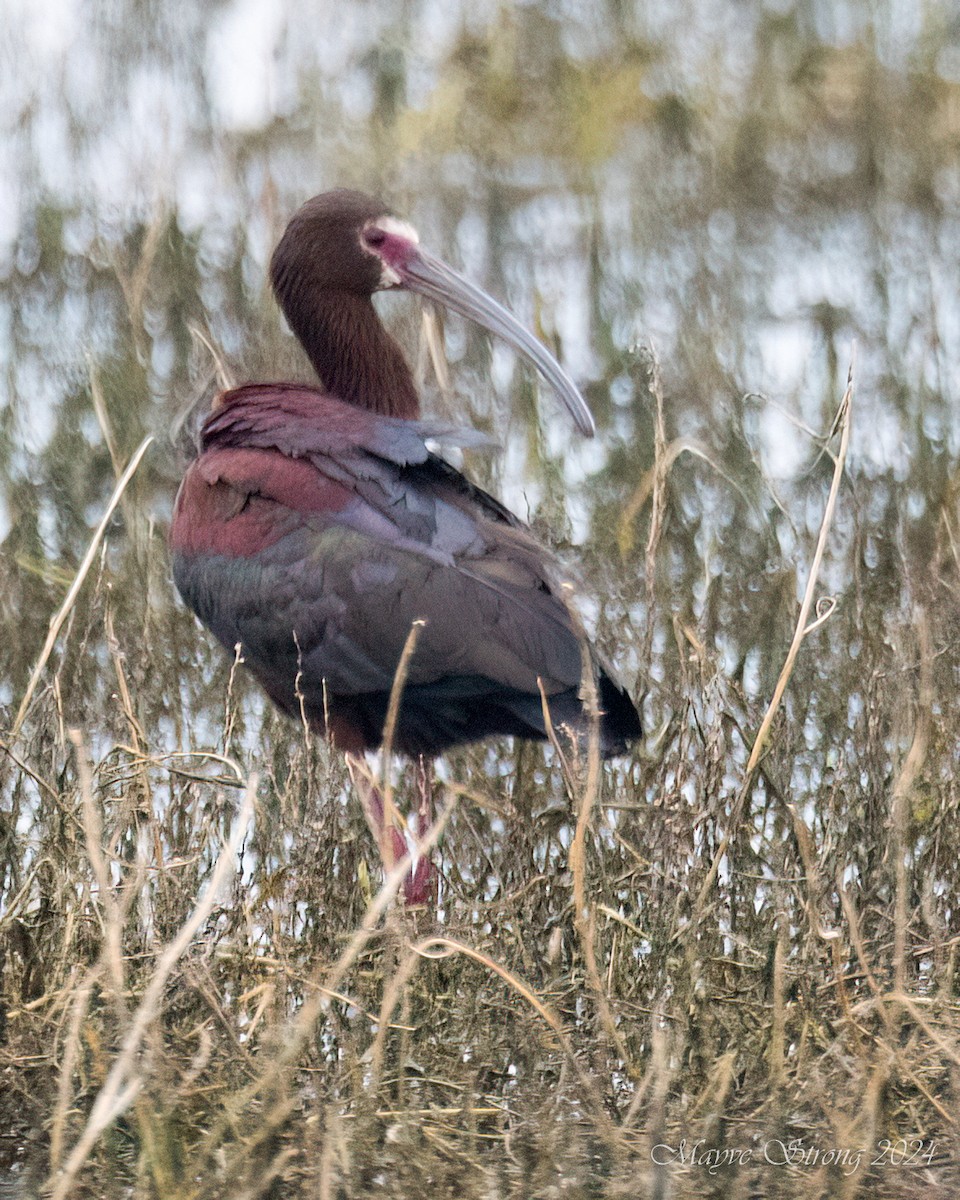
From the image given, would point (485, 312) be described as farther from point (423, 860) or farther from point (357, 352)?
point (423, 860)

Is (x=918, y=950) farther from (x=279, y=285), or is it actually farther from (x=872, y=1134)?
(x=279, y=285)

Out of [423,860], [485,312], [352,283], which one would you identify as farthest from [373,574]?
[352,283]

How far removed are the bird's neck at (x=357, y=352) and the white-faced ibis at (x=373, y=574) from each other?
0.12 m

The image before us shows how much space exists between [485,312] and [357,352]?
1.04ft

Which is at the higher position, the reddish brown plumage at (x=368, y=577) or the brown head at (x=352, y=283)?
the brown head at (x=352, y=283)

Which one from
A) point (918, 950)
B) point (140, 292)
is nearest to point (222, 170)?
point (140, 292)

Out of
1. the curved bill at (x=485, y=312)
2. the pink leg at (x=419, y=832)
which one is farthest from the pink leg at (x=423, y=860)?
the curved bill at (x=485, y=312)

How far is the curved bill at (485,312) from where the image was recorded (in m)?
2.91

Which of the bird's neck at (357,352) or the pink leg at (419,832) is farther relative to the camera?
the bird's neck at (357,352)

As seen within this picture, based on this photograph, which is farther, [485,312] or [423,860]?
[485,312]

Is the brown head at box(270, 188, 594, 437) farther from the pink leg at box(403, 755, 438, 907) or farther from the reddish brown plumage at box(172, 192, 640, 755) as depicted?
the pink leg at box(403, 755, 438, 907)

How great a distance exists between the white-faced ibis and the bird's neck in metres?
0.12

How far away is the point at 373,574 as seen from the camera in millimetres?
2674

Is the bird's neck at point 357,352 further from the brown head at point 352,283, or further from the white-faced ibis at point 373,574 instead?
the white-faced ibis at point 373,574
